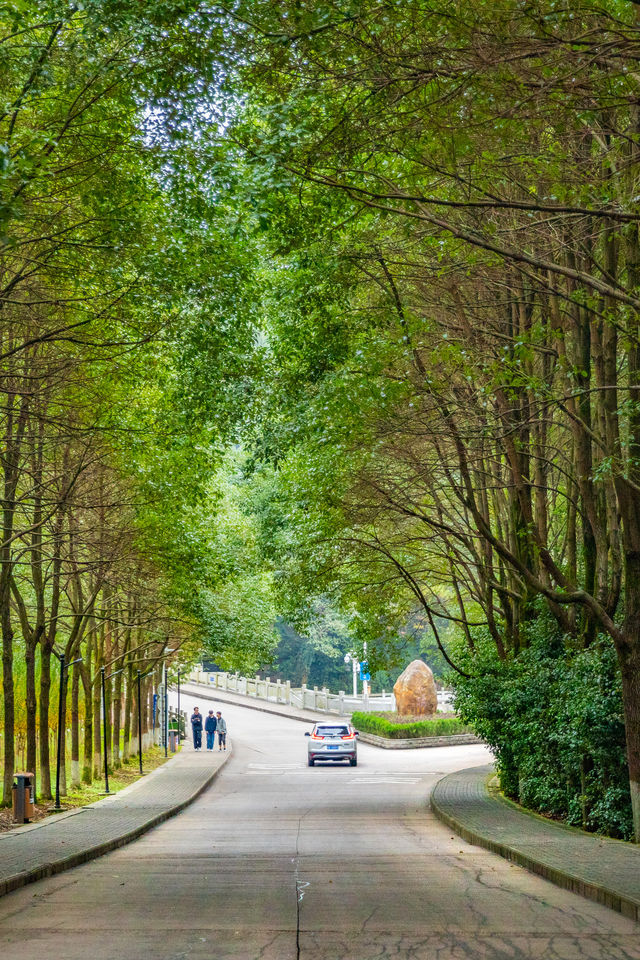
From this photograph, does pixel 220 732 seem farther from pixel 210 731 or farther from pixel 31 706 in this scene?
pixel 31 706

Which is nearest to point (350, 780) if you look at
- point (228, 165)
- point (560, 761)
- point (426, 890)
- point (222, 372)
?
point (560, 761)

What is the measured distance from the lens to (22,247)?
41.4 feet

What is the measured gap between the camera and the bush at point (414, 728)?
46.7 meters

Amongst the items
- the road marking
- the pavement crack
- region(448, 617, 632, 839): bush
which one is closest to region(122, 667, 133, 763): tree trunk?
the road marking

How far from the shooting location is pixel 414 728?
46.8 m

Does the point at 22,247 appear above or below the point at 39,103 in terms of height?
below

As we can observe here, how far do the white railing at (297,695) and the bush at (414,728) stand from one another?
819 centimetres

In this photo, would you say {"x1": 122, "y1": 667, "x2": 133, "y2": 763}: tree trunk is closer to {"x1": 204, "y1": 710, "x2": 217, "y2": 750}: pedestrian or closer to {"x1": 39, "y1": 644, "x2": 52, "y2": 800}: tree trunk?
{"x1": 204, "y1": 710, "x2": 217, "y2": 750}: pedestrian

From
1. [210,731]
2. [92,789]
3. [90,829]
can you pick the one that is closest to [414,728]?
[210,731]

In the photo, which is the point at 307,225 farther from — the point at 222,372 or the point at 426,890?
the point at 426,890

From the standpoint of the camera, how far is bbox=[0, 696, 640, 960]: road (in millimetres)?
7855

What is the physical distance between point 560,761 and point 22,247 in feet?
39.2

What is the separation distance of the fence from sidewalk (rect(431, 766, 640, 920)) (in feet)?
117

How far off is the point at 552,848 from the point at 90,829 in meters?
7.87
